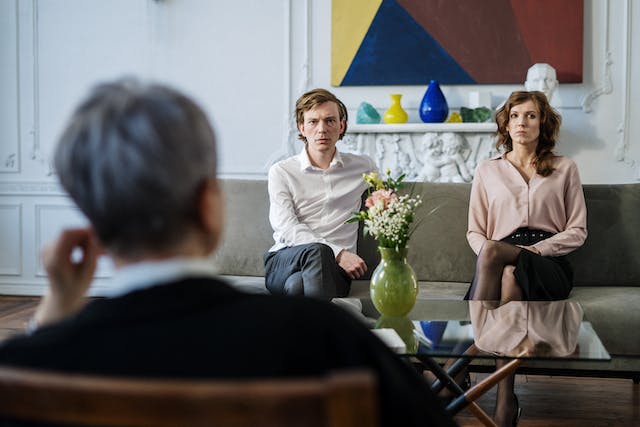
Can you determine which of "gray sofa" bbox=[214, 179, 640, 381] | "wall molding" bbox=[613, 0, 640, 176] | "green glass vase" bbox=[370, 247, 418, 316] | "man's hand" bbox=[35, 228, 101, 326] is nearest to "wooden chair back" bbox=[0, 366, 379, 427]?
"man's hand" bbox=[35, 228, 101, 326]

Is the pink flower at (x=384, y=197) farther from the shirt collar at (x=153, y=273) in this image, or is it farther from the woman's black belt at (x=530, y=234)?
the shirt collar at (x=153, y=273)

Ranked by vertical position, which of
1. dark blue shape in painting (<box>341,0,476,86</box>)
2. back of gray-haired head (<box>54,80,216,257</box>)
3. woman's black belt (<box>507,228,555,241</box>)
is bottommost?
woman's black belt (<box>507,228,555,241</box>)

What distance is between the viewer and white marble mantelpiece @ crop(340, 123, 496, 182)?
4965 mm

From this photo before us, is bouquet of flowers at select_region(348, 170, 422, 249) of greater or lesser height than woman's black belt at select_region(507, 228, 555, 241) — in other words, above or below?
above

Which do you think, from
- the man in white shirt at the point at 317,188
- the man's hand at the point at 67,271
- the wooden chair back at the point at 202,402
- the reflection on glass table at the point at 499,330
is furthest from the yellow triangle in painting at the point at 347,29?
the wooden chair back at the point at 202,402

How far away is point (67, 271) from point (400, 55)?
4.39m

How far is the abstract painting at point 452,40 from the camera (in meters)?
4.96

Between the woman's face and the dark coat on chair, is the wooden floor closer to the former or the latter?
the woman's face

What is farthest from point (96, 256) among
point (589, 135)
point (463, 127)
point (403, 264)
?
point (589, 135)

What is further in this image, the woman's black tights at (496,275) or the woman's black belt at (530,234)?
the woman's black belt at (530,234)

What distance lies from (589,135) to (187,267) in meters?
4.63

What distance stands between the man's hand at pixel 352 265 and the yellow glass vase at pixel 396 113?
7.03 ft

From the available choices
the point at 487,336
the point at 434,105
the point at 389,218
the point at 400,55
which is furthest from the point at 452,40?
the point at 487,336

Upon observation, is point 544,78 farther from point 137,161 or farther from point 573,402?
point 137,161
